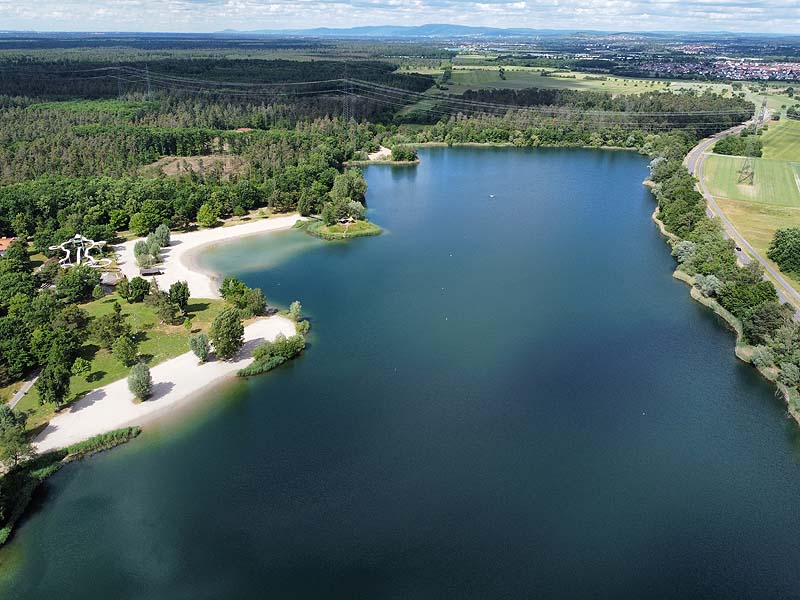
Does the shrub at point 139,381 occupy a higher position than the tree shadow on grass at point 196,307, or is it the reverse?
the shrub at point 139,381

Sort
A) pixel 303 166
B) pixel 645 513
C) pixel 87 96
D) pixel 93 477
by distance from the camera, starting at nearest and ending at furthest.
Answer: pixel 645 513, pixel 93 477, pixel 303 166, pixel 87 96

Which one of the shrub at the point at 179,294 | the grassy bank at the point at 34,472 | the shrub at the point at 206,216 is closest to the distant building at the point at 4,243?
the shrub at the point at 206,216

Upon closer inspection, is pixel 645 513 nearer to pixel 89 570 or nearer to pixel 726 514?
pixel 726 514

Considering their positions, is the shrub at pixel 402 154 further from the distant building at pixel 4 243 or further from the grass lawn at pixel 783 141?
the grass lawn at pixel 783 141

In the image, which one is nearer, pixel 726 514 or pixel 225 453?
pixel 726 514

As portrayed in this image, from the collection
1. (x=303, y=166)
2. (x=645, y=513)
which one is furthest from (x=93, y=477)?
(x=303, y=166)

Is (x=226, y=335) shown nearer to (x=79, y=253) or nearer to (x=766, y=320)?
(x=79, y=253)
